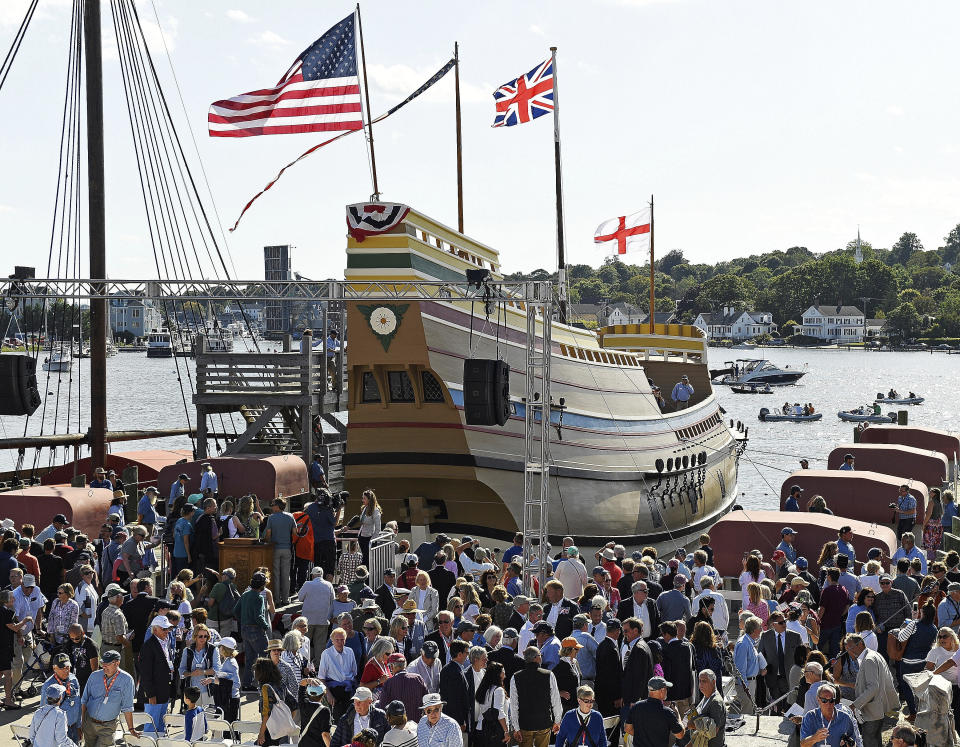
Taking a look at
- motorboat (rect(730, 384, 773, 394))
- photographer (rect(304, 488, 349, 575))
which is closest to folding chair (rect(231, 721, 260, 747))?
photographer (rect(304, 488, 349, 575))

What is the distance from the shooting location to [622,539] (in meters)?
22.6

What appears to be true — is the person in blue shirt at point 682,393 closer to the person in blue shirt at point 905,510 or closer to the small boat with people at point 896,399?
the person in blue shirt at point 905,510

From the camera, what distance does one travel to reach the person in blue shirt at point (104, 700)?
8.52m

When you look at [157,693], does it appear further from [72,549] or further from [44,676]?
[72,549]

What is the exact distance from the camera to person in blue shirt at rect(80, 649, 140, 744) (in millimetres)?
8516

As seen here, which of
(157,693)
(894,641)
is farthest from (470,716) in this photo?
(894,641)

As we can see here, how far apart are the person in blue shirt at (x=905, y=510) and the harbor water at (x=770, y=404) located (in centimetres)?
1407

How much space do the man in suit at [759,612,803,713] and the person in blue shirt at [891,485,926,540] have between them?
35.0 feet

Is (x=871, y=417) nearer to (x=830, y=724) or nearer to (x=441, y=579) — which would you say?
(x=441, y=579)

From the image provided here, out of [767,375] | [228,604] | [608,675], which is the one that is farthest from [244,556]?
[767,375]

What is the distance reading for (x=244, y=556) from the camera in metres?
13.3

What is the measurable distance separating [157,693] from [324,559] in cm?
495

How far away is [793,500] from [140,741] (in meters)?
13.4

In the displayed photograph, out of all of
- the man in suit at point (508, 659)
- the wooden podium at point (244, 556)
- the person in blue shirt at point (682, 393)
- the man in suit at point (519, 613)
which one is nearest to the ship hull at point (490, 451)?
the person in blue shirt at point (682, 393)
